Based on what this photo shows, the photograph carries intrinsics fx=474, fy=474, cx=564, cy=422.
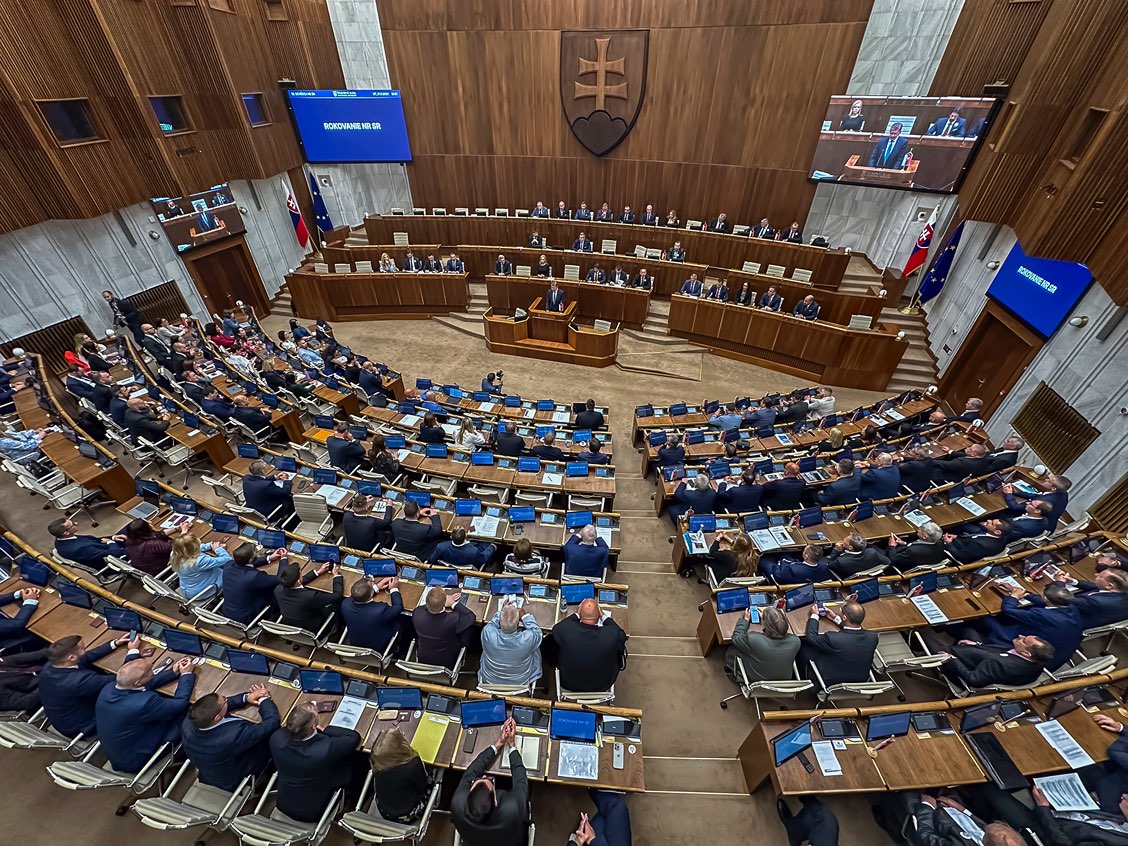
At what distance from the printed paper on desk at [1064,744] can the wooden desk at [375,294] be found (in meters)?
15.2

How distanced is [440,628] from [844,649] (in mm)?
4005

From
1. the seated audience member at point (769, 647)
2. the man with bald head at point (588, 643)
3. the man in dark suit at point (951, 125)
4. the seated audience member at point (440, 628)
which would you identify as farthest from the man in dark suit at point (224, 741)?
the man in dark suit at point (951, 125)

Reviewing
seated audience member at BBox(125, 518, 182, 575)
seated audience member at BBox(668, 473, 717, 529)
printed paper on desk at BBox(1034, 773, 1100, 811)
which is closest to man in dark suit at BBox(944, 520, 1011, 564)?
printed paper on desk at BBox(1034, 773, 1100, 811)

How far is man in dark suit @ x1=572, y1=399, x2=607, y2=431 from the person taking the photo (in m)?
9.13

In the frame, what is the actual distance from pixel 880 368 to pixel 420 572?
11.8m

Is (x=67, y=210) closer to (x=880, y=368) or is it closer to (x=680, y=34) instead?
(x=680, y=34)

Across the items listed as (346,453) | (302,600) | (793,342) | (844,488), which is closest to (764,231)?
(793,342)

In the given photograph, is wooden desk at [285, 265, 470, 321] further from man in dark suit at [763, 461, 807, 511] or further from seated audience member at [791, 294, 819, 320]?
man in dark suit at [763, 461, 807, 511]

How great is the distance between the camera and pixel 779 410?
32.1 ft

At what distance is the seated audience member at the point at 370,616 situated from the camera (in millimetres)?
4852

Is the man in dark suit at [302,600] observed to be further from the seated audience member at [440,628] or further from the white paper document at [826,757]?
the white paper document at [826,757]

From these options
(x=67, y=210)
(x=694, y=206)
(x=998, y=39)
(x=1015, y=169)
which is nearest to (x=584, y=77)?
(x=694, y=206)

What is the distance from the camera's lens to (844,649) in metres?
4.68

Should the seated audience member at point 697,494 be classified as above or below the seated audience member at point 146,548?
below
